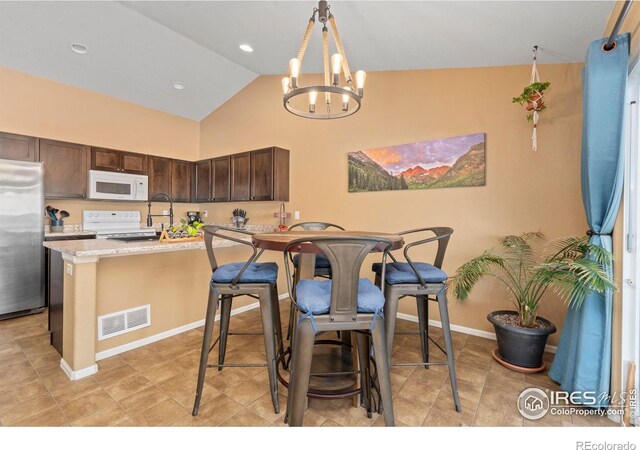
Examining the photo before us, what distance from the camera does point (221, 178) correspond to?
4.88 meters

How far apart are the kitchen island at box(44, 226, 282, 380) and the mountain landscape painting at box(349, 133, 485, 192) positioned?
1.71 metres

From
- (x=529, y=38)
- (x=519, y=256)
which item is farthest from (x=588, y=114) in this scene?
(x=519, y=256)

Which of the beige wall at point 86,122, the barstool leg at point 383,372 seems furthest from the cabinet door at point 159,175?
the barstool leg at point 383,372

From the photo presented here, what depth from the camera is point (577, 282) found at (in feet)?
5.74

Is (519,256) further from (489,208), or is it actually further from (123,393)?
(123,393)

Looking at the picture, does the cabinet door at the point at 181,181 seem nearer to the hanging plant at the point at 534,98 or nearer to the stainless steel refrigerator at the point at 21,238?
the stainless steel refrigerator at the point at 21,238

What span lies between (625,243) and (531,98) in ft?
4.39

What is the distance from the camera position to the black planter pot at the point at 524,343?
2.13 m

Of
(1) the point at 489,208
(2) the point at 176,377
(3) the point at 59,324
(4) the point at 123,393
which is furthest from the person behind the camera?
(1) the point at 489,208

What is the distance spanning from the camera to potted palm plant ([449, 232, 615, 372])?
1.72 metres

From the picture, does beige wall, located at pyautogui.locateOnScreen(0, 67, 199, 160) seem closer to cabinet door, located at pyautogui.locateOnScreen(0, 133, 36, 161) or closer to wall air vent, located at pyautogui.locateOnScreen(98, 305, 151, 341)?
cabinet door, located at pyautogui.locateOnScreen(0, 133, 36, 161)

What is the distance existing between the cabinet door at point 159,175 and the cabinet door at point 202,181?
0.47 meters

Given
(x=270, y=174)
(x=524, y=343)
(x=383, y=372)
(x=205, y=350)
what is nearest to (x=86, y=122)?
(x=270, y=174)

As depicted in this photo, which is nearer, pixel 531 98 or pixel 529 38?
pixel 529 38
